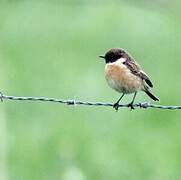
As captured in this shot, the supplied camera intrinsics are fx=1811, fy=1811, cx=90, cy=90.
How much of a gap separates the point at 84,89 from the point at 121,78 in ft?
17.1

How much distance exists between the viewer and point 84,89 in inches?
742

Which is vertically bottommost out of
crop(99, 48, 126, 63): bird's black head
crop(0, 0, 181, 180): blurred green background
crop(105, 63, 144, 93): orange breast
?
crop(0, 0, 181, 180): blurred green background

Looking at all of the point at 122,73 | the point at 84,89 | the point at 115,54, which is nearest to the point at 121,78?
the point at 122,73

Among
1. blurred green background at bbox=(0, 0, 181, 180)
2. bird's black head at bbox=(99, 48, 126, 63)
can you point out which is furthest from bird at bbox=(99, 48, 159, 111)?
blurred green background at bbox=(0, 0, 181, 180)

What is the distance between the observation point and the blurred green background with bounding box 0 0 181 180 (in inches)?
639

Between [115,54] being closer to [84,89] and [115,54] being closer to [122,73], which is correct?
[122,73]

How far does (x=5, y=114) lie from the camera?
17422mm

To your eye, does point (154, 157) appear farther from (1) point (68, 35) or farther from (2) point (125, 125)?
(1) point (68, 35)

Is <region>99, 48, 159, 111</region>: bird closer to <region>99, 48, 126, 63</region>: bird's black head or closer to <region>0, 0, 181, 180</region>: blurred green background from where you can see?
<region>99, 48, 126, 63</region>: bird's black head

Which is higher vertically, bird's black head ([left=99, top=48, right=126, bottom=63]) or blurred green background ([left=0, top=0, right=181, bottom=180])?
bird's black head ([left=99, top=48, right=126, bottom=63])

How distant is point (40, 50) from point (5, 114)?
3.64 meters

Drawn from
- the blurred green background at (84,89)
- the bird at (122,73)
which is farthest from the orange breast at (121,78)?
the blurred green background at (84,89)

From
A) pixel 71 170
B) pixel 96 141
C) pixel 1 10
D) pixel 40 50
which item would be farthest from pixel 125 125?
pixel 1 10

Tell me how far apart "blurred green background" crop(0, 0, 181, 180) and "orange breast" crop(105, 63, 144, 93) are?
1.99 meters
